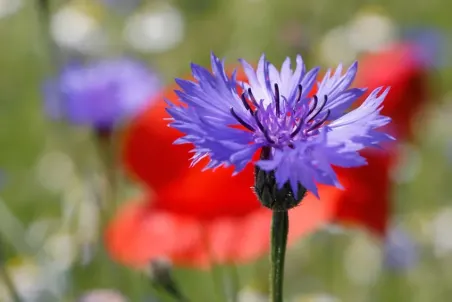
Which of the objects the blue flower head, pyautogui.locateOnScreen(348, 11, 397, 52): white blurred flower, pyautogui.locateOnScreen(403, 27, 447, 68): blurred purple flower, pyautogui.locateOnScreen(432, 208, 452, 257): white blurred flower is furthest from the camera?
pyautogui.locateOnScreen(403, 27, 447, 68): blurred purple flower

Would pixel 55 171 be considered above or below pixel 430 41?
below

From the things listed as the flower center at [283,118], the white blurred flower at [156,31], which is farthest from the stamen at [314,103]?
the white blurred flower at [156,31]

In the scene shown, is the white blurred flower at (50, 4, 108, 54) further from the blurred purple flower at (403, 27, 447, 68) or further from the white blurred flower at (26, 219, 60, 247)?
the blurred purple flower at (403, 27, 447, 68)

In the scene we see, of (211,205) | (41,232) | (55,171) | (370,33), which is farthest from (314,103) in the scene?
(55,171)

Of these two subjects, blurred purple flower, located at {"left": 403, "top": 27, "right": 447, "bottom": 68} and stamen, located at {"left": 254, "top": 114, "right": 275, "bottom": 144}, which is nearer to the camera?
stamen, located at {"left": 254, "top": 114, "right": 275, "bottom": 144}

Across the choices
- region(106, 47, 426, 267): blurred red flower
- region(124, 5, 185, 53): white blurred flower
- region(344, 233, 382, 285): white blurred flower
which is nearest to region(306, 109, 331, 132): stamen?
region(106, 47, 426, 267): blurred red flower

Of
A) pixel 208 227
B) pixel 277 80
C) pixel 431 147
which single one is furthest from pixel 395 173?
pixel 431 147

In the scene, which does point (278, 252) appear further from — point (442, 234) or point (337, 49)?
point (337, 49)
